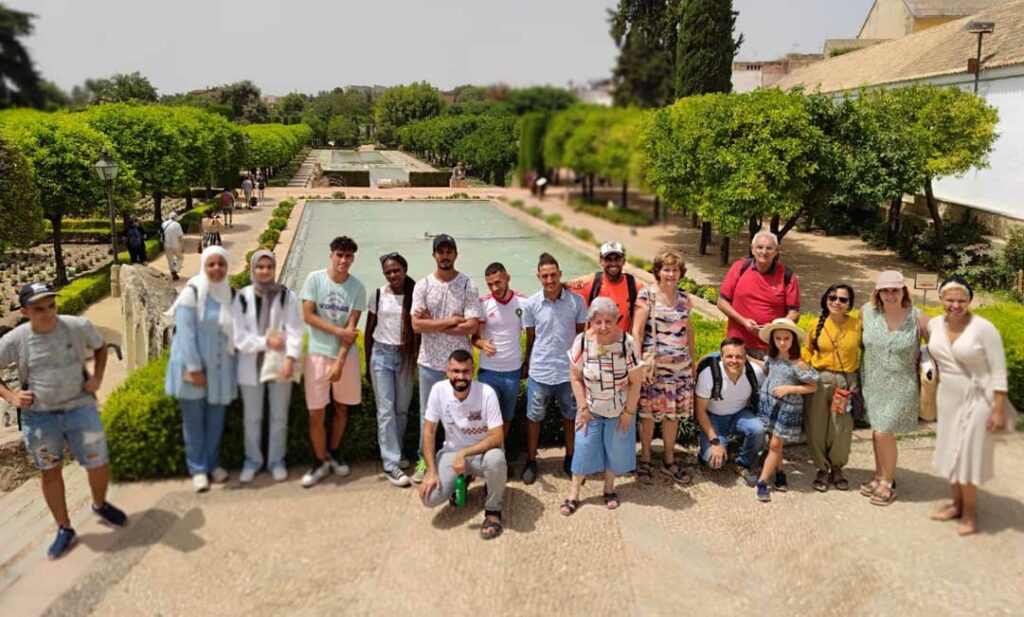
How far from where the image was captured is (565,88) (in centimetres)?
469

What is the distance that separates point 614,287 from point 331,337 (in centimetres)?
188

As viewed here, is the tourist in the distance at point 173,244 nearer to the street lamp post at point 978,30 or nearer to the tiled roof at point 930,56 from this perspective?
the tiled roof at point 930,56

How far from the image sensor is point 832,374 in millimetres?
4812

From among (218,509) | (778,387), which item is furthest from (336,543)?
(778,387)

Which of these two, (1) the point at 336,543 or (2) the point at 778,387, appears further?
(2) the point at 778,387

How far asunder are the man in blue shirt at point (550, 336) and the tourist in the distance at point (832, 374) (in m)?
1.55

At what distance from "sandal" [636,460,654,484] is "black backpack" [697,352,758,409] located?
65cm

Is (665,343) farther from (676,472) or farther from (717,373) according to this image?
(676,472)

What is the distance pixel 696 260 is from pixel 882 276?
12877mm

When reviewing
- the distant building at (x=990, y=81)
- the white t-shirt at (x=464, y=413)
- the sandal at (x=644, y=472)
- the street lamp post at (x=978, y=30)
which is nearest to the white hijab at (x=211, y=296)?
the white t-shirt at (x=464, y=413)

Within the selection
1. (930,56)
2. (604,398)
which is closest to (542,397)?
(604,398)

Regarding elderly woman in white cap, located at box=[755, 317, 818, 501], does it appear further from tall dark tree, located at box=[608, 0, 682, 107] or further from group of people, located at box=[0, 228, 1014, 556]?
tall dark tree, located at box=[608, 0, 682, 107]

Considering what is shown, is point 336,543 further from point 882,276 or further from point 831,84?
point 831,84

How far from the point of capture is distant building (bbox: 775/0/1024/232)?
1695cm
